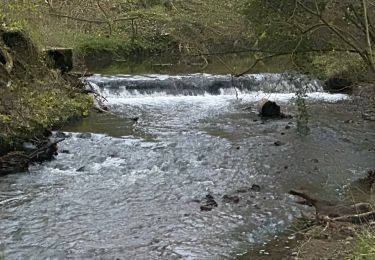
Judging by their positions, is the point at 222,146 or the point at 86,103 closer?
the point at 222,146

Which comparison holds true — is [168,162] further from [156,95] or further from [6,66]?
[156,95]

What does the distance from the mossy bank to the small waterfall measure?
2.91 m

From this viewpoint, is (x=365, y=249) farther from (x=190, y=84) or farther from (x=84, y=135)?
(x=190, y=84)

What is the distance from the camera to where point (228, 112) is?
14836 millimetres

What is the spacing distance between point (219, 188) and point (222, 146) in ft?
9.19

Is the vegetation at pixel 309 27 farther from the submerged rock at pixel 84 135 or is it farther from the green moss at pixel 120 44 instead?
the green moss at pixel 120 44

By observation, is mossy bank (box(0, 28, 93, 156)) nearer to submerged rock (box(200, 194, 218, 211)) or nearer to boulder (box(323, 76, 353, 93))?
submerged rock (box(200, 194, 218, 211))

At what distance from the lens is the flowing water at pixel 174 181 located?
6230 mm

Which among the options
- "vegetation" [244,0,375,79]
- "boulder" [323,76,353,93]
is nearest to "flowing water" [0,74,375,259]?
"vegetation" [244,0,375,79]

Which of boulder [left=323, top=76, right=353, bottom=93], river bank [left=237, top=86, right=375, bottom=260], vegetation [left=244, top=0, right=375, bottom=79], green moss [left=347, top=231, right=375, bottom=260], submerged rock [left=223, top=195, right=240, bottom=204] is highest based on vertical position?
vegetation [left=244, top=0, right=375, bottom=79]

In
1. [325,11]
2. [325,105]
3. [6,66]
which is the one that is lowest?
[325,105]

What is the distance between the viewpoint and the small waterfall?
1728 centimetres

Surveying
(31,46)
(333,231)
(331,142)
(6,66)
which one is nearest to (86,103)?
(31,46)

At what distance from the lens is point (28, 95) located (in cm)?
1158
